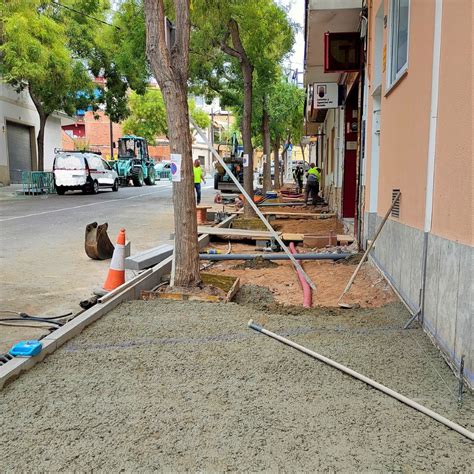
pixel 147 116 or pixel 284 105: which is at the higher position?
pixel 147 116

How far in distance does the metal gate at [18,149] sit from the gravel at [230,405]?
29.3m

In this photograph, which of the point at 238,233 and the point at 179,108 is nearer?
the point at 179,108

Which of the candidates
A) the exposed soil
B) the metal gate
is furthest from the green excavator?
the exposed soil

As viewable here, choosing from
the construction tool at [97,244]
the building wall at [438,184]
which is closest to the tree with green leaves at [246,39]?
the construction tool at [97,244]

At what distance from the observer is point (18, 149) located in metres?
31.0

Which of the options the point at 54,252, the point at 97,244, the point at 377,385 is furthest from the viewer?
the point at 54,252

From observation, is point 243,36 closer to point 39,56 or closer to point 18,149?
point 39,56

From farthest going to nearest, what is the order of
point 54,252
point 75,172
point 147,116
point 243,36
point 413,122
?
point 147,116, point 75,172, point 243,36, point 54,252, point 413,122

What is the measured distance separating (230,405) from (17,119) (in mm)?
31292

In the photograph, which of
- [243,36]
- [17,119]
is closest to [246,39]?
[243,36]

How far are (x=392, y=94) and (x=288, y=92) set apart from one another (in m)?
24.3

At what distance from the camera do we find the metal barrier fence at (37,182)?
23.5 metres

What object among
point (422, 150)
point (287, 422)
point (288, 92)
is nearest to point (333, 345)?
point (287, 422)

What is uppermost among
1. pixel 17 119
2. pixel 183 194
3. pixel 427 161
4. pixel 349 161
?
pixel 17 119
